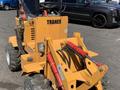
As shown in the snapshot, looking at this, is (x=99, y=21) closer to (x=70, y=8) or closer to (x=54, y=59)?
(x=70, y=8)

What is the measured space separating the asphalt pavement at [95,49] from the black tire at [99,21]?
1.17 ft

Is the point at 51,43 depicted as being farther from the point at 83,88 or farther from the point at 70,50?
the point at 83,88

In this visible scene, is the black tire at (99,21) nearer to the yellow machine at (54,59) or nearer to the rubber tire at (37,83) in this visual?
the yellow machine at (54,59)

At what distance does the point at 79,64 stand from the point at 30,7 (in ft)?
8.18

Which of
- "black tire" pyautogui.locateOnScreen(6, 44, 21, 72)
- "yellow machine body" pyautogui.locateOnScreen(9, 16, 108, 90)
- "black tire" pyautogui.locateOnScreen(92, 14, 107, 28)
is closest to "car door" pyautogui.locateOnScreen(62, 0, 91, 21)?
"black tire" pyautogui.locateOnScreen(92, 14, 107, 28)

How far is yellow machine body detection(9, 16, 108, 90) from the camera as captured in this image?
19.9ft

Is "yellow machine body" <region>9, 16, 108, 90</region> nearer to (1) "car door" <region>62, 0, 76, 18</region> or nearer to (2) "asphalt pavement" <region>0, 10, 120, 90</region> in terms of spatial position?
(2) "asphalt pavement" <region>0, 10, 120, 90</region>

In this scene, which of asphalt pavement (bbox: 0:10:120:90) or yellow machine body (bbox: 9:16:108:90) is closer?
yellow machine body (bbox: 9:16:108:90)

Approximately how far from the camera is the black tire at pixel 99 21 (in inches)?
684

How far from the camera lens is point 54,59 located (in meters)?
6.53

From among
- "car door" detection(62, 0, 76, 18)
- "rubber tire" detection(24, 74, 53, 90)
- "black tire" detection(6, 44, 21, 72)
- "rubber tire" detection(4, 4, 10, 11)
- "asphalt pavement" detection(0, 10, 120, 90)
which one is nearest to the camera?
"rubber tire" detection(24, 74, 53, 90)

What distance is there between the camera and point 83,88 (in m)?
6.13

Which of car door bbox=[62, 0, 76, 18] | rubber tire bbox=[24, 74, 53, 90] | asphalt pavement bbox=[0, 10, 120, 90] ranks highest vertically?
car door bbox=[62, 0, 76, 18]

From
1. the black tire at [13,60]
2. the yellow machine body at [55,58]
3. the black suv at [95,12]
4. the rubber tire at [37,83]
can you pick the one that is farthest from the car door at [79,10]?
the rubber tire at [37,83]
